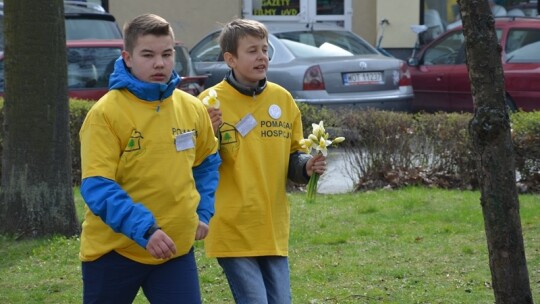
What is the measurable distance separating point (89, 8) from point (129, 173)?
1018 cm

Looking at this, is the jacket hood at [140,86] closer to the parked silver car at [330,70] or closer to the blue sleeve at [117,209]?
the blue sleeve at [117,209]

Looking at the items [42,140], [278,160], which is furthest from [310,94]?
[278,160]

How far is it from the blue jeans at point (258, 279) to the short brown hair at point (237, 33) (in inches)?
34.8

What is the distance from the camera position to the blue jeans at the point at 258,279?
4.44 meters

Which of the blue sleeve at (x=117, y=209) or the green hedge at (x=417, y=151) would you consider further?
the green hedge at (x=417, y=151)

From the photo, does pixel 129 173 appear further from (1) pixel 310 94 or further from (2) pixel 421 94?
(2) pixel 421 94

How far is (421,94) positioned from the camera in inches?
619

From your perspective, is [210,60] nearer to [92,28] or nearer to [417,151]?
[92,28]

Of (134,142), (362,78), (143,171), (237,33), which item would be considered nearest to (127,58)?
(134,142)

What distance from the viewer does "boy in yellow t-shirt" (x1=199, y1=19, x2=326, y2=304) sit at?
4.50 m

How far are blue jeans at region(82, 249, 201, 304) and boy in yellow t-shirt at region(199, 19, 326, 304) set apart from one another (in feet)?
1.43

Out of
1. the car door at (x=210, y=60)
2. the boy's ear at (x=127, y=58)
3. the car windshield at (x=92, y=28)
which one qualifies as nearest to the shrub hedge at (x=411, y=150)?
the car windshield at (x=92, y=28)

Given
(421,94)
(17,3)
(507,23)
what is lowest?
(421,94)

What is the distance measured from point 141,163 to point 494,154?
1460 mm
